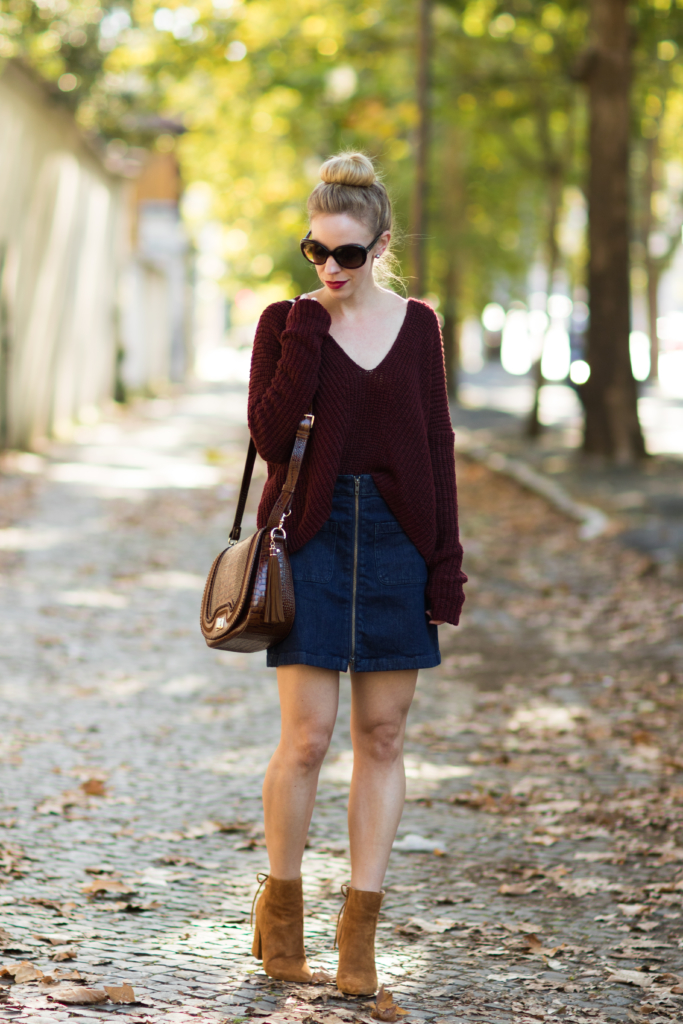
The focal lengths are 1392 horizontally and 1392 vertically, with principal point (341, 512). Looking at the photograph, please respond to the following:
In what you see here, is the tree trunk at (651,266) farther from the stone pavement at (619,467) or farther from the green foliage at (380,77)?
the stone pavement at (619,467)

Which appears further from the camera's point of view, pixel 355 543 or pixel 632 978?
pixel 632 978

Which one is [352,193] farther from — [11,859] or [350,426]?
[11,859]

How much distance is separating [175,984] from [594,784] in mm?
2626

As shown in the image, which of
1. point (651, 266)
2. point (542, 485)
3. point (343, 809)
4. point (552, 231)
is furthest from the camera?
point (651, 266)

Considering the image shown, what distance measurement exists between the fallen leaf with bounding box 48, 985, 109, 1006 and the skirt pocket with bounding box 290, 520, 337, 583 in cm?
110

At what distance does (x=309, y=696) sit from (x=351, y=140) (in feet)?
77.4


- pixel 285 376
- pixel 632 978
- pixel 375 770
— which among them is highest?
pixel 285 376

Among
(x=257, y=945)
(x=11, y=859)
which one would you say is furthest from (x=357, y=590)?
(x=11, y=859)

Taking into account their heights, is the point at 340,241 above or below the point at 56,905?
above

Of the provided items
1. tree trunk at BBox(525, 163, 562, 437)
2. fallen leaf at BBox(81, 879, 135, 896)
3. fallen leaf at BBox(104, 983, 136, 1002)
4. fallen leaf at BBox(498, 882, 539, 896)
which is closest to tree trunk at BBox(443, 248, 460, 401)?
tree trunk at BBox(525, 163, 562, 437)

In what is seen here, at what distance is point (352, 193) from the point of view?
3.49 m

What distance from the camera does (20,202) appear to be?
58.4ft

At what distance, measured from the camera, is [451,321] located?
30.5 metres

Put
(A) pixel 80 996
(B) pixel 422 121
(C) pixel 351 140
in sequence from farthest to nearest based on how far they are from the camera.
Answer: (C) pixel 351 140 → (B) pixel 422 121 → (A) pixel 80 996
